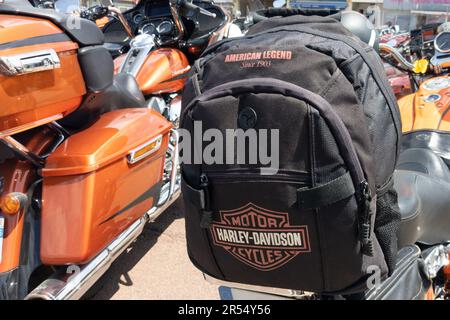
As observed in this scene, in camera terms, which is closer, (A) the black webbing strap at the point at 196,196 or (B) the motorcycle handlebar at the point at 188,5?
(A) the black webbing strap at the point at 196,196

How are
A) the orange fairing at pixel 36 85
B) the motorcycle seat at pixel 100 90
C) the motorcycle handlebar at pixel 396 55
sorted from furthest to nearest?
the motorcycle handlebar at pixel 396 55 → the motorcycle seat at pixel 100 90 → the orange fairing at pixel 36 85

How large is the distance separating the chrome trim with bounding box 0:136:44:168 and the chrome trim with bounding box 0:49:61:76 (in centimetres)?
26

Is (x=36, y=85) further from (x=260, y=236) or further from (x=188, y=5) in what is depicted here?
(x=188, y=5)

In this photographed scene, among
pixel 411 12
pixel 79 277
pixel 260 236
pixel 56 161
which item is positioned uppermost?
pixel 260 236

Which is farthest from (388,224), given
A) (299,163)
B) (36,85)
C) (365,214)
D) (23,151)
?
(23,151)

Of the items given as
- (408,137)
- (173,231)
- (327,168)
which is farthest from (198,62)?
(173,231)

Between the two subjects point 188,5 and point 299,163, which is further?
point 188,5

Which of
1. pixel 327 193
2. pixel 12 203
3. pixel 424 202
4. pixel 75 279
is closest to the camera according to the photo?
pixel 327 193

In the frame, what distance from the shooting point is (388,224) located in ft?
3.14

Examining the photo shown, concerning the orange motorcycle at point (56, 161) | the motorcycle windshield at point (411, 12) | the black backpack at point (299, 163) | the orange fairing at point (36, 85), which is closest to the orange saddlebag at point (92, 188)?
the orange motorcycle at point (56, 161)

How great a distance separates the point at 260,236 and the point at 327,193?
17 cm

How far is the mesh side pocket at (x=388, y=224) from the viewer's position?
945mm

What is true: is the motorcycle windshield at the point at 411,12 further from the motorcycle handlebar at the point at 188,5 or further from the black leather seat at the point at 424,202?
the black leather seat at the point at 424,202

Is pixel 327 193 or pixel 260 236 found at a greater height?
pixel 327 193
